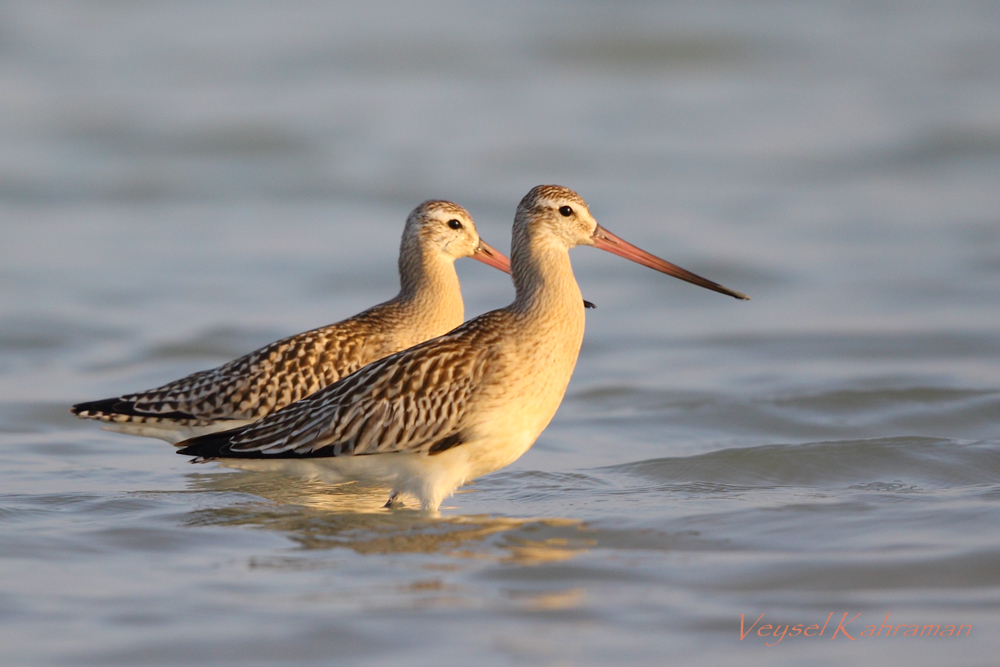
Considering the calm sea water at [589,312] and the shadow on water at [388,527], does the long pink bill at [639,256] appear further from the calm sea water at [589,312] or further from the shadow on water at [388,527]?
the shadow on water at [388,527]

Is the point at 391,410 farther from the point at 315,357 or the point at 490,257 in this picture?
the point at 490,257

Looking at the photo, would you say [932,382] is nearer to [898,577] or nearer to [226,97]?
[898,577]

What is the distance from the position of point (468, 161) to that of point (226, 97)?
20.4 ft

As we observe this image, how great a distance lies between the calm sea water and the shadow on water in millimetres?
36

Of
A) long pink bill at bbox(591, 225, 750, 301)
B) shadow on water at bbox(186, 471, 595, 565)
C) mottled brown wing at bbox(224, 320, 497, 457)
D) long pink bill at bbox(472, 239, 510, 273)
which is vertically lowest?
shadow on water at bbox(186, 471, 595, 565)

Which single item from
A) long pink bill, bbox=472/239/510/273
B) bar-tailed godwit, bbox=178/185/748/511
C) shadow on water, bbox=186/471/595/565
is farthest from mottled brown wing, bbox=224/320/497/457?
long pink bill, bbox=472/239/510/273

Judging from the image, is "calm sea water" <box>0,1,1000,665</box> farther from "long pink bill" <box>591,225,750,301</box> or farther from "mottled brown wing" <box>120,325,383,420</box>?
"long pink bill" <box>591,225,750,301</box>

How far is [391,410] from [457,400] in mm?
433

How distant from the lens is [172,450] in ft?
36.1

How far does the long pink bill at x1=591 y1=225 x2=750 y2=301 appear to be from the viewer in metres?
8.74

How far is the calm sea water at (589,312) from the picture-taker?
6586mm

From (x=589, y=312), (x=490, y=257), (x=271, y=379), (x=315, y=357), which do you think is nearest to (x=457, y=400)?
(x=315, y=357)

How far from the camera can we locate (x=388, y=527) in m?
8.09

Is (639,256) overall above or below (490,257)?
below
